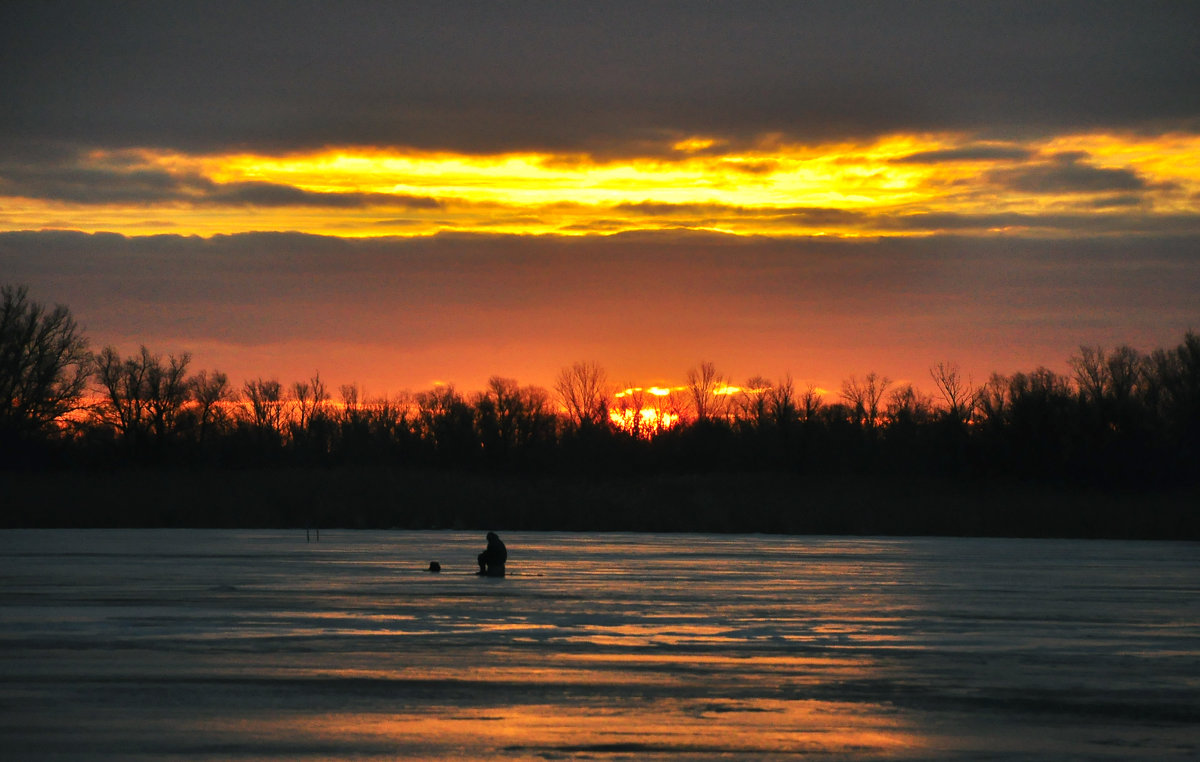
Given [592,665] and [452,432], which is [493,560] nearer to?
[592,665]

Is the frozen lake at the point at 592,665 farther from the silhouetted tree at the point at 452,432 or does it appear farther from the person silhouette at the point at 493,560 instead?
the silhouetted tree at the point at 452,432

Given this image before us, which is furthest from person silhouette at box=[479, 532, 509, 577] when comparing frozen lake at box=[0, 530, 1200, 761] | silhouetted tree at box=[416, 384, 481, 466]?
silhouetted tree at box=[416, 384, 481, 466]

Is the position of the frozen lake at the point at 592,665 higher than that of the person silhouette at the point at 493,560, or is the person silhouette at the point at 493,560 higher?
the person silhouette at the point at 493,560

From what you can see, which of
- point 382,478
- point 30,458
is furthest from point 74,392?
point 382,478

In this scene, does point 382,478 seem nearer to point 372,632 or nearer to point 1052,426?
point 1052,426

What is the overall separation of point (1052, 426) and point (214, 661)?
62.9 metres

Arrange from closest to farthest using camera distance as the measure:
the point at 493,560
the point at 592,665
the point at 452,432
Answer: the point at 592,665 → the point at 493,560 → the point at 452,432

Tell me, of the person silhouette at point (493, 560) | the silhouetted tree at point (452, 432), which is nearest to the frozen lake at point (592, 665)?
the person silhouette at point (493, 560)

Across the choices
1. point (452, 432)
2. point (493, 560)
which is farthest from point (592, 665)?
point (452, 432)

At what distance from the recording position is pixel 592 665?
15.1 metres

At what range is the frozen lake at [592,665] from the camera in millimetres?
10930

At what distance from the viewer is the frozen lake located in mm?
10930

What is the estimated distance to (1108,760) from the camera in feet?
33.9

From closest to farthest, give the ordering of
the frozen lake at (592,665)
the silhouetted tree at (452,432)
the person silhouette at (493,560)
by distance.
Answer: the frozen lake at (592,665) → the person silhouette at (493,560) → the silhouetted tree at (452,432)
